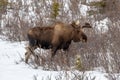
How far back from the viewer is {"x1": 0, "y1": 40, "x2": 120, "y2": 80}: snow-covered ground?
6.86 meters

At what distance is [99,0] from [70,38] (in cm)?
547

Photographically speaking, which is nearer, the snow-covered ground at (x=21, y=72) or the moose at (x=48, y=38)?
the snow-covered ground at (x=21, y=72)

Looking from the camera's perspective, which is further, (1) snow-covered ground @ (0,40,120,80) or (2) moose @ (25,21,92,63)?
(2) moose @ (25,21,92,63)

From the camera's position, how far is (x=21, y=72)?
783cm

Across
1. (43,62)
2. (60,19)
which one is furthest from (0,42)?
(43,62)

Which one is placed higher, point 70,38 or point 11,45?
point 70,38

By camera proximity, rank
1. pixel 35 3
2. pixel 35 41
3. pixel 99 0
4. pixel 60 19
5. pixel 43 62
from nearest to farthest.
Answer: pixel 43 62, pixel 35 41, pixel 60 19, pixel 99 0, pixel 35 3

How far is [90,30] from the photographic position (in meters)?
11.3

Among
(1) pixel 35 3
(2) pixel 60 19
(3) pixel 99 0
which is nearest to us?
(2) pixel 60 19

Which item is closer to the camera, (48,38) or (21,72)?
(21,72)

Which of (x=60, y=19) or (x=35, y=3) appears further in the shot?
(x=35, y=3)

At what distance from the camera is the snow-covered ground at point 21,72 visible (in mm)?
6858

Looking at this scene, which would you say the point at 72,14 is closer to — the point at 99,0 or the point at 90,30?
the point at 99,0

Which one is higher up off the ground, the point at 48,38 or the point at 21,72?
the point at 48,38
